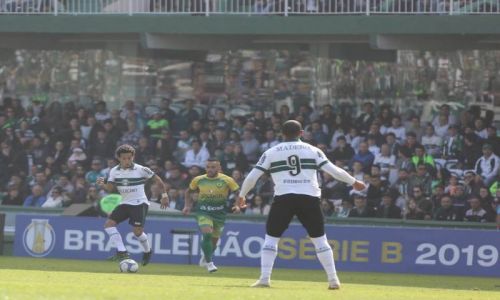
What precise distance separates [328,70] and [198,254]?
31.4ft

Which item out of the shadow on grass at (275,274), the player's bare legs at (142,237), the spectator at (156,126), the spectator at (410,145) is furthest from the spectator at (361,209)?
the spectator at (156,126)

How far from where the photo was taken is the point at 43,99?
32.3m

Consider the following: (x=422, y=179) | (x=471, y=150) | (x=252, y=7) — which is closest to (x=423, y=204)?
(x=422, y=179)

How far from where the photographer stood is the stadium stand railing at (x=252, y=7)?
2647cm

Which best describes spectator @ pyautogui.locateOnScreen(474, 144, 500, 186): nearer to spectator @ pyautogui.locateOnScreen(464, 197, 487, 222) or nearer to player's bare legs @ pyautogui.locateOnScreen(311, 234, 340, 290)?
spectator @ pyautogui.locateOnScreen(464, 197, 487, 222)

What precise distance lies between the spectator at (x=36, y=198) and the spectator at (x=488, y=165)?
8601 millimetres

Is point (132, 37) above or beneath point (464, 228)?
above

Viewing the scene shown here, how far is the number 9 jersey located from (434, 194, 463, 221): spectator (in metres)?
9.25

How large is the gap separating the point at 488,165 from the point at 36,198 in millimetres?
8924

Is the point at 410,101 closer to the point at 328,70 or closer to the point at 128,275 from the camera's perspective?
the point at 328,70

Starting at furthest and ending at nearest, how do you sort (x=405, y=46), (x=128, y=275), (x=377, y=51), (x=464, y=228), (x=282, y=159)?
(x=377, y=51) < (x=405, y=46) < (x=464, y=228) < (x=128, y=275) < (x=282, y=159)

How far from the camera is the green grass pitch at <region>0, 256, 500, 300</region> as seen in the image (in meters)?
12.8

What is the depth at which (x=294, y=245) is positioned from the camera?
73.0 feet

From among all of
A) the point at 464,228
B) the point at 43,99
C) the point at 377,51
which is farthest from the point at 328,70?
the point at 464,228
